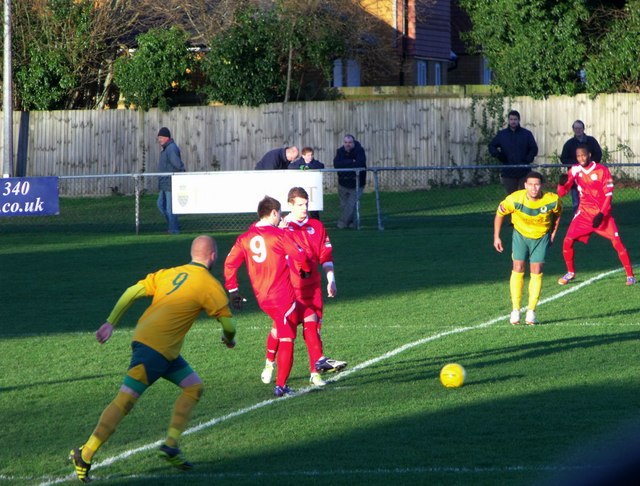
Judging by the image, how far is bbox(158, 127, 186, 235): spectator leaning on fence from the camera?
70.4 ft

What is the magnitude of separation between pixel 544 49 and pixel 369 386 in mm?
22865

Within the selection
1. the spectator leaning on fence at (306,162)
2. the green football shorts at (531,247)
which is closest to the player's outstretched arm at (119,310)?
the green football shorts at (531,247)

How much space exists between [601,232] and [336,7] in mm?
20230

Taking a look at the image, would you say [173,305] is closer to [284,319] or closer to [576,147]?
[284,319]

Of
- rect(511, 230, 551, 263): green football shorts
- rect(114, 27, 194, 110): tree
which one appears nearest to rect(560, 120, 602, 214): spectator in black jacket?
rect(511, 230, 551, 263): green football shorts

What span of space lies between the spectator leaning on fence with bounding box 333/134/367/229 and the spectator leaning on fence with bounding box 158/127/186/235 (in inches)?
127

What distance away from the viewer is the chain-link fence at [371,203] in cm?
2295

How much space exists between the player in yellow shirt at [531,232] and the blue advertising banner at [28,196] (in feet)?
36.7

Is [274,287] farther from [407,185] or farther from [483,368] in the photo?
[407,185]

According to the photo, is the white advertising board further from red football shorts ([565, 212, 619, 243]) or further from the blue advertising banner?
red football shorts ([565, 212, 619, 243])

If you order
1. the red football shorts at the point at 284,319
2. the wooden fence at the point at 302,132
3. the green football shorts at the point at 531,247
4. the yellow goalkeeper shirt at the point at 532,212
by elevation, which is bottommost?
the red football shorts at the point at 284,319

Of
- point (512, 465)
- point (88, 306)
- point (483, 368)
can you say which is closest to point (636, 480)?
point (512, 465)

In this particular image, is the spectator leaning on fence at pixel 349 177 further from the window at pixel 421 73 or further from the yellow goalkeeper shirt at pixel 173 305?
the window at pixel 421 73

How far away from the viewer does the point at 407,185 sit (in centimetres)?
2928
